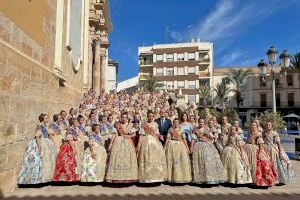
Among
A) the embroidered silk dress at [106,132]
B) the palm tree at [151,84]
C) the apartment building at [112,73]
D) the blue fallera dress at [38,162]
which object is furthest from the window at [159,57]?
the blue fallera dress at [38,162]

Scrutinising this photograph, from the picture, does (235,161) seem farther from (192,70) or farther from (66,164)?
(192,70)

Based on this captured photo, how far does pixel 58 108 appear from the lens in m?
9.42

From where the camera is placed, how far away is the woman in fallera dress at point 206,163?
6.58 m

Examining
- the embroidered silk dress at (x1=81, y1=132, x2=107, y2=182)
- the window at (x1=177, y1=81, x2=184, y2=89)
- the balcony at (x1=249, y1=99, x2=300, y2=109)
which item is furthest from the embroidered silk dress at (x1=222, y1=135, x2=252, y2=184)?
the window at (x1=177, y1=81, x2=184, y2=89)

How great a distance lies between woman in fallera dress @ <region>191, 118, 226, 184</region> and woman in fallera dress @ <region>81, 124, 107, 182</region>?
205 cm

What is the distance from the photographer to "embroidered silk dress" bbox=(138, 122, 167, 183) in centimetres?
646

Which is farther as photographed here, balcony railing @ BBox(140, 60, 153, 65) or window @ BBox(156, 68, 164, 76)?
balcony railing @ BBox(140, 60, 153, 65)

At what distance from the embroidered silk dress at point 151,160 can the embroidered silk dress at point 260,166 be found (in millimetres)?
2031

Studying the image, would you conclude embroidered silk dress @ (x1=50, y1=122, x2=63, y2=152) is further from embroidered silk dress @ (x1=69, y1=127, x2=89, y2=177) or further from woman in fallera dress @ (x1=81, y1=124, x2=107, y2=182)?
woman in fallera dress @ (x1=81, y1=124, x2=107, y2=182)

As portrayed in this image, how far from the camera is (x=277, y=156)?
294 inches

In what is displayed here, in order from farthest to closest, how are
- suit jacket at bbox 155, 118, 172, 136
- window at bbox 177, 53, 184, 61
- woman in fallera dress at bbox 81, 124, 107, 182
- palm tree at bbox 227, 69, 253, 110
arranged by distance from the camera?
window at bbox 177, 53, 184, 61 < palm tree at bbox 227, 69, 253, 110 < suit jacket at bbox 155, 118, 172, 136 < woman in fallera dress at bbox 81, 124, 107, 182

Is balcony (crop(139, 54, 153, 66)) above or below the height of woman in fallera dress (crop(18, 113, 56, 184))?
above

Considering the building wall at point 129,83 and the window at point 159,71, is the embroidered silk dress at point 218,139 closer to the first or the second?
the window at point 159,71

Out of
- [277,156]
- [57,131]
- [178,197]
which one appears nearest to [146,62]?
[57,131]
